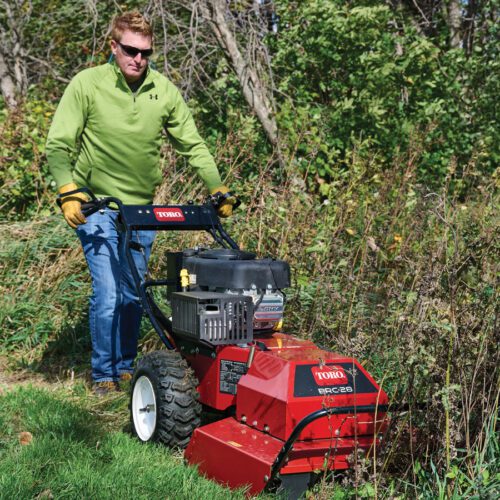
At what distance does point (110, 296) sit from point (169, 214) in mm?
657

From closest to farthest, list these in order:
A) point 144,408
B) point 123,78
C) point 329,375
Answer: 1. point 329,375
2. point 144,408
3. point 123,78

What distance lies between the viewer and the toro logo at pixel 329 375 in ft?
11.3

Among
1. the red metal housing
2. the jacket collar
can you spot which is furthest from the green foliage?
the red metal housing

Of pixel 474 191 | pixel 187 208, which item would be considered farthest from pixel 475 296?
pixel 474 191

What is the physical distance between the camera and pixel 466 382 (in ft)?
10.2

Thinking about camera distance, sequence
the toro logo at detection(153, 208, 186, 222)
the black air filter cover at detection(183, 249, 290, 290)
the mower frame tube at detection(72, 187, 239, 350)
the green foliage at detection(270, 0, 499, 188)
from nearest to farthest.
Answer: the black air filter cover at detection(183, 249, 290, 290) < the mower frame tube at detection(72, 187, 239, 350) < the toro logo at detection(153, 208, 186, 222) < the green foliage at detection(270, 0, 499, 188)

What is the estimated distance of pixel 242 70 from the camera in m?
7.11

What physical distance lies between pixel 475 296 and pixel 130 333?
217 cm

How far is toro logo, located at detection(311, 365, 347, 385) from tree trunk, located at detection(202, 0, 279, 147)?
3.73 m

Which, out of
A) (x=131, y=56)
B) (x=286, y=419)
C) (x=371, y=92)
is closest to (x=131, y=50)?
(x=131, y=56)

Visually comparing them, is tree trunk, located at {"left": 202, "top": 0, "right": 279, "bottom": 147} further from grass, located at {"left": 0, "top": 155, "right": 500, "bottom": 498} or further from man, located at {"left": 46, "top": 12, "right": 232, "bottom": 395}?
man, located at {"left": 46, "top": 12, "right": 232, "bottom": 395}

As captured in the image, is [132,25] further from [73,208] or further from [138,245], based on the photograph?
[138,245]

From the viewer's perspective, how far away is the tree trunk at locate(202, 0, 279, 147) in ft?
23.0

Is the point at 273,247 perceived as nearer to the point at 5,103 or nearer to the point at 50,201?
the point at 50,201
